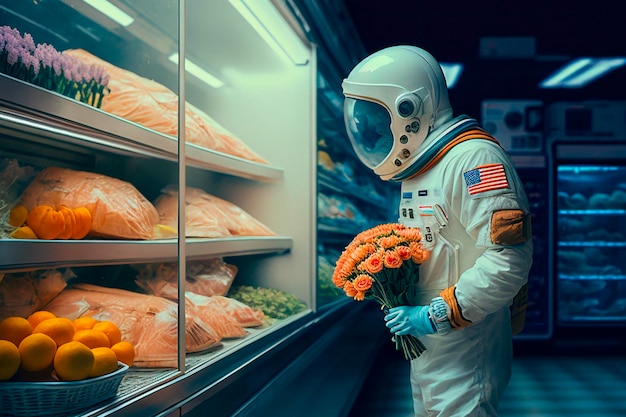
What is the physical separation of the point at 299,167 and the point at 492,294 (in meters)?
2.02

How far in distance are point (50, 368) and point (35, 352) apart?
8cm

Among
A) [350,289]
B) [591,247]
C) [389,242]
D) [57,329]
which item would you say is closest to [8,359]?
[57,329]

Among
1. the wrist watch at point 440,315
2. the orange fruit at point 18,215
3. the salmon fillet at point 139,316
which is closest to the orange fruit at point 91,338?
the salmon fillet at point 139,316

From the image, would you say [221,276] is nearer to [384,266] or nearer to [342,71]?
[384,266]

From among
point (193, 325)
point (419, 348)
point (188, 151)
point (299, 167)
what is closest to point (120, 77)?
point (188, 151)

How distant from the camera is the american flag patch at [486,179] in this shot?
165 cm

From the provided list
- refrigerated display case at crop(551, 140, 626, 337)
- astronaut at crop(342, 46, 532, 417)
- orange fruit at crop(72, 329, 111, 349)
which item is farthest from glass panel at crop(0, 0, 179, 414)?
refrigerated display case at crop(551, 140, 626, 337)

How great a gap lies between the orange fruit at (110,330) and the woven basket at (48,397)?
0.25 meters

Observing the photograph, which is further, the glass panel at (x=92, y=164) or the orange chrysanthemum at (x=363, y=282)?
the orange chrysanthemum at (x=363, y=282)

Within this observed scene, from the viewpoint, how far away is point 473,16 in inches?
280

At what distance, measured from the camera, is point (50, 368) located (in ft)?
4.68

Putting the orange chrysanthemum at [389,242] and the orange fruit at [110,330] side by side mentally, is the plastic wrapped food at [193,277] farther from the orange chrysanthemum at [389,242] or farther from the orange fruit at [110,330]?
the orange chrysanthemum at [389,242]

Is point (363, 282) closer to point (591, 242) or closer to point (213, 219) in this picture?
point (213, 219)

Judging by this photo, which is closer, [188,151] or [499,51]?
[188,151]
